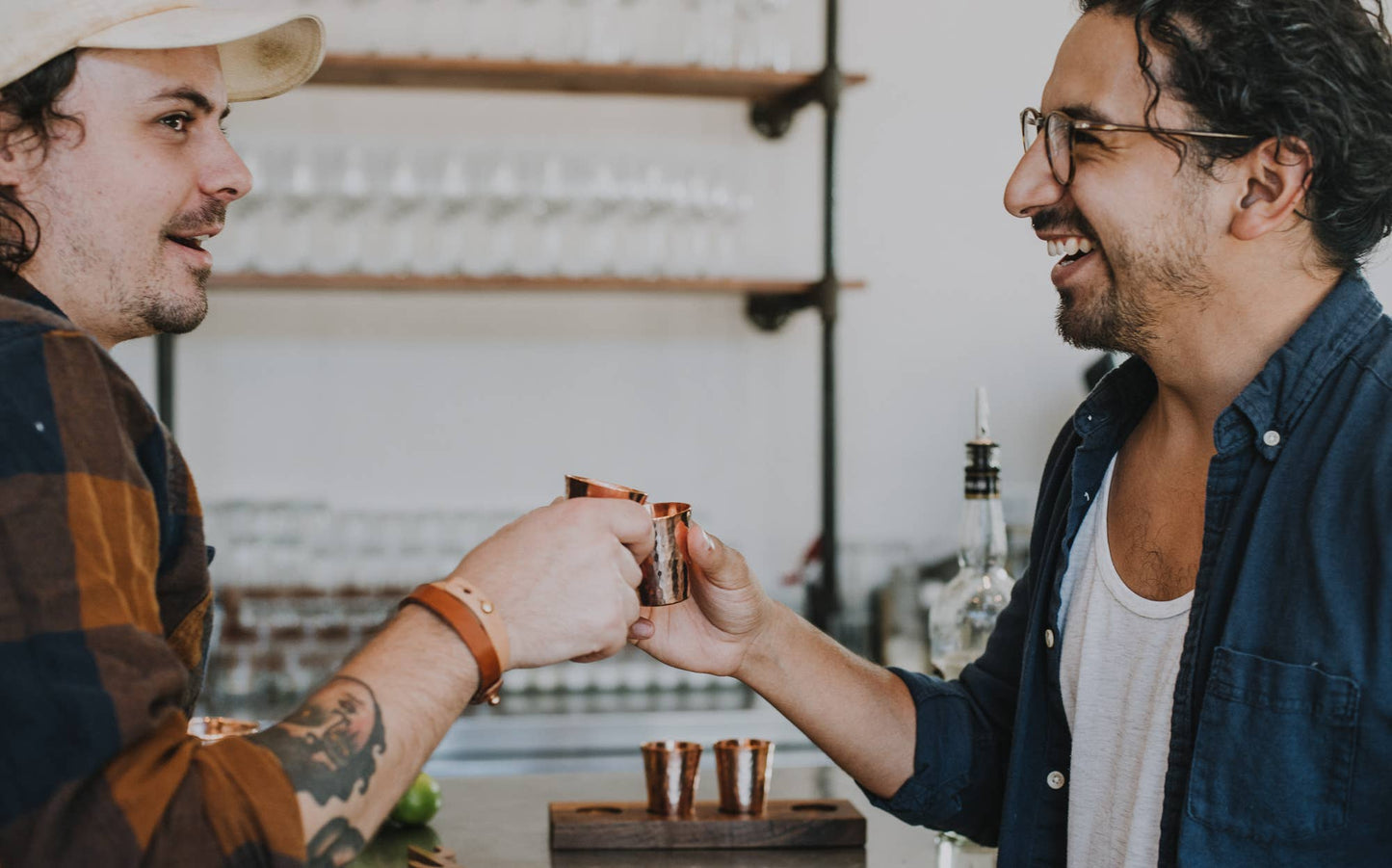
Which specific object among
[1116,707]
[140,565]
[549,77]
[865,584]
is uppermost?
[549,77]

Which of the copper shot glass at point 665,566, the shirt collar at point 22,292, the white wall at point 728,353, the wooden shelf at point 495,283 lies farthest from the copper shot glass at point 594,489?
the white wall at point 728,353

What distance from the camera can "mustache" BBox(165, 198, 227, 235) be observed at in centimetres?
132

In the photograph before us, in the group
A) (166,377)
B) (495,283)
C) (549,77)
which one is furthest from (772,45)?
(166,377)

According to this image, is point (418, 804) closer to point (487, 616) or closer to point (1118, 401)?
point (487, 616)

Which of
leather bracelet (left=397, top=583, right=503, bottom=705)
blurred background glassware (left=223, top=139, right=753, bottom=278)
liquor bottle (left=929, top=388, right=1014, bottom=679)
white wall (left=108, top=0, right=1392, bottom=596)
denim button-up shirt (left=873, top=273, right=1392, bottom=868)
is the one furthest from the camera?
white wall (left=108, top=0, right=1392, bottom=596)

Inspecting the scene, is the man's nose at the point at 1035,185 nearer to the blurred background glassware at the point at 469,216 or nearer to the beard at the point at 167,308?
the beard at the point at 167,308

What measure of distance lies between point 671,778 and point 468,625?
26.2 inches

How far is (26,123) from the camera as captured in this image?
1183 millimetres

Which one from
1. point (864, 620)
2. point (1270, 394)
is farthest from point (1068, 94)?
point (864, 620)

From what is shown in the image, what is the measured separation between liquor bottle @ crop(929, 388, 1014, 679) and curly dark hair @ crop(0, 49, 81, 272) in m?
1.09

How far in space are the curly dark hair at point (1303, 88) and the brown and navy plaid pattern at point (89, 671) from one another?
1.03 meters

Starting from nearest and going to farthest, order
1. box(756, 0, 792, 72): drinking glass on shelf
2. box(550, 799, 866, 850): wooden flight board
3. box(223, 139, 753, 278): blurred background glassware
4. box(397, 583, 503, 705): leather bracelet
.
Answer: box(397, 583, 503, 705): leather bracelet < box(550, 799, 866, 850): wooden flight board < box(223, 139, 753, 278): blurred background glassware < box(756, 0, 792, 72): drinking glass on shelf

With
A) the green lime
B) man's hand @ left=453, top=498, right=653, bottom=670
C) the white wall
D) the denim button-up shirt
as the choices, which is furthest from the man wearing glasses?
the white wall

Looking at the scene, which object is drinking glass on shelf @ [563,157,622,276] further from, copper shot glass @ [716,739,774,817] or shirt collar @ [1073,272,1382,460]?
shirt collar @ [1073,272,1382,460]
